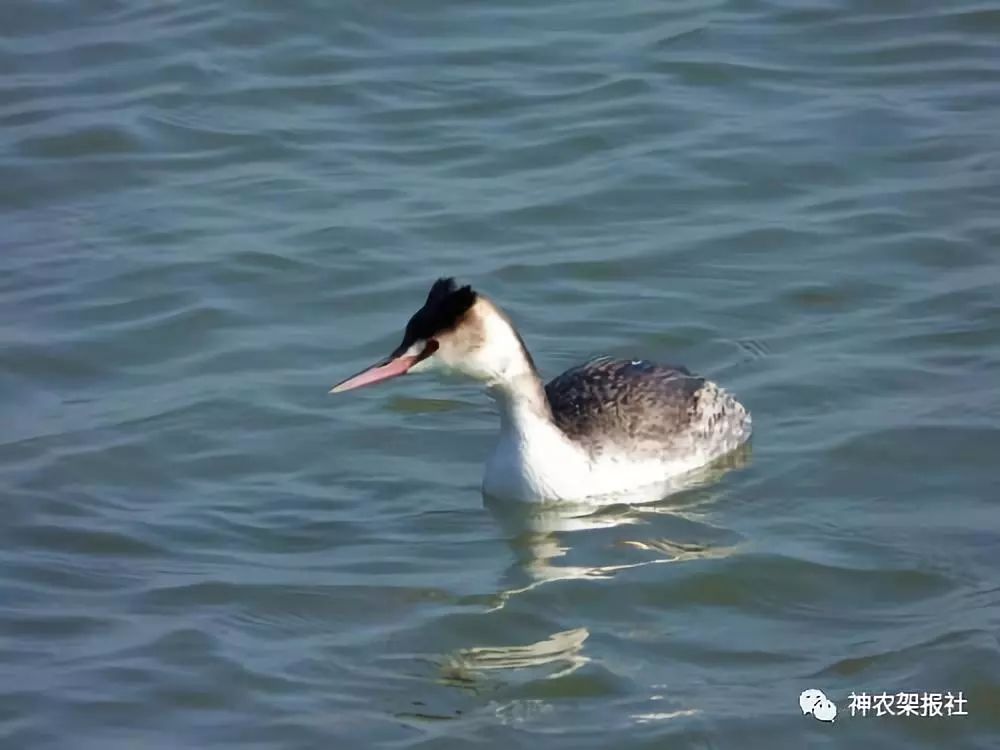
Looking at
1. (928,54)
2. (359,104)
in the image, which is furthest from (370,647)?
(928,54)

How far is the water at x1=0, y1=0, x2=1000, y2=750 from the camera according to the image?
8.30 meters

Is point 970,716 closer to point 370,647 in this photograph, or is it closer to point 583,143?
point 370,647

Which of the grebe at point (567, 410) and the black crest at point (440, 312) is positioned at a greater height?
the black crest at point (440, 312)

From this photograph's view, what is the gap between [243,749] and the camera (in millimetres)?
7832

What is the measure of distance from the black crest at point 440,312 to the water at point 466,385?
82 cm

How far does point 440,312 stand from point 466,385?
1628mm

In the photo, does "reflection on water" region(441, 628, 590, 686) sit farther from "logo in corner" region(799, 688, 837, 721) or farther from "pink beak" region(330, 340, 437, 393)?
"pink beak" region(330, 340, 437, 393)

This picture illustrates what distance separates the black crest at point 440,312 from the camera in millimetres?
9828

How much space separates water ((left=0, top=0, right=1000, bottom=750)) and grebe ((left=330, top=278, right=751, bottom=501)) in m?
0.19

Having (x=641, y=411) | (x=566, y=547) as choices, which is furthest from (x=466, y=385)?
(x=566, y=547)

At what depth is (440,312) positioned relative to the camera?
9.83 meters

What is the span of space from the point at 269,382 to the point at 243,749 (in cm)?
393

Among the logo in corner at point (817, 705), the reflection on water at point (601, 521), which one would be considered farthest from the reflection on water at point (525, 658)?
the logo in corner at point (817, 705)

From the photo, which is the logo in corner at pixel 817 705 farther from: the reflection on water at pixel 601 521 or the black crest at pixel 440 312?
the black crest at pixel 440 312
